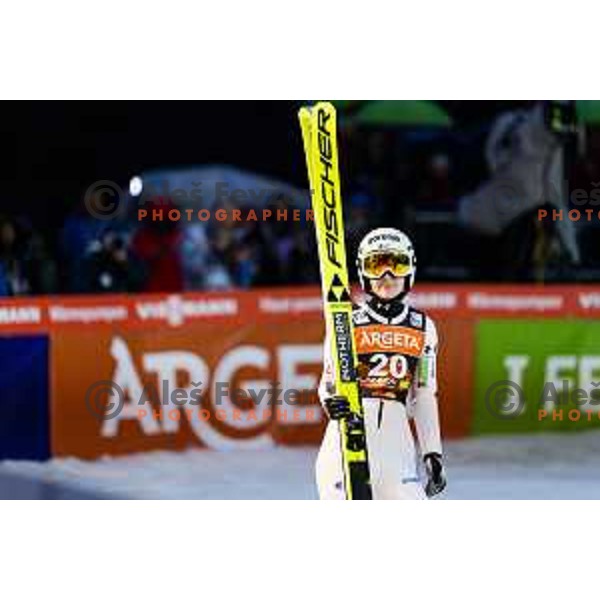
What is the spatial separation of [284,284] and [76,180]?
1187 millimetres

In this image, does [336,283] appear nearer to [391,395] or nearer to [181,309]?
[391,395]

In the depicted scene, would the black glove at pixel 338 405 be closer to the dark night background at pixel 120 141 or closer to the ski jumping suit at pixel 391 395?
the ski jumping suit at pixel 391 395

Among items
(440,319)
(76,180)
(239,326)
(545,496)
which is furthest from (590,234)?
(76,180)

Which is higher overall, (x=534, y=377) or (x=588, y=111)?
(x=588, y=111)

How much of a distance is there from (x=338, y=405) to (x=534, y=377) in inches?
107

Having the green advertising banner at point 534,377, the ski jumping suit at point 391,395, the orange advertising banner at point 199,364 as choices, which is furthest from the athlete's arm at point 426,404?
the green advertising banner at point 534,377

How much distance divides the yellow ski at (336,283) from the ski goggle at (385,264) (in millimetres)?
108

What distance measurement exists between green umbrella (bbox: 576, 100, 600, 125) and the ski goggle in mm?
2365

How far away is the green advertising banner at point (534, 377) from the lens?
24.3 ft

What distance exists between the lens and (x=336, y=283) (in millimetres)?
4938

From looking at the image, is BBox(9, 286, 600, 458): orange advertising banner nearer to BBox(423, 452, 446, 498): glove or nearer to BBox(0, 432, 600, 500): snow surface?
BBox(0, 432, 600, 500): snow surface

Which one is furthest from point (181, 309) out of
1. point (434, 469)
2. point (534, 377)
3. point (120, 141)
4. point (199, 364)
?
point (434, 469)

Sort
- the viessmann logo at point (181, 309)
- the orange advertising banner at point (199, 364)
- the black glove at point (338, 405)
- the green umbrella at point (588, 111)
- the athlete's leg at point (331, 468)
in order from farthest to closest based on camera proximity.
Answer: the viessmann logo at point (181, 309) → the orange advertising banner at point (199, 364) → the green umbrella at point (588, 111) → the athlete's leg at point (331, 468) → the black glove at point (338, 405)
